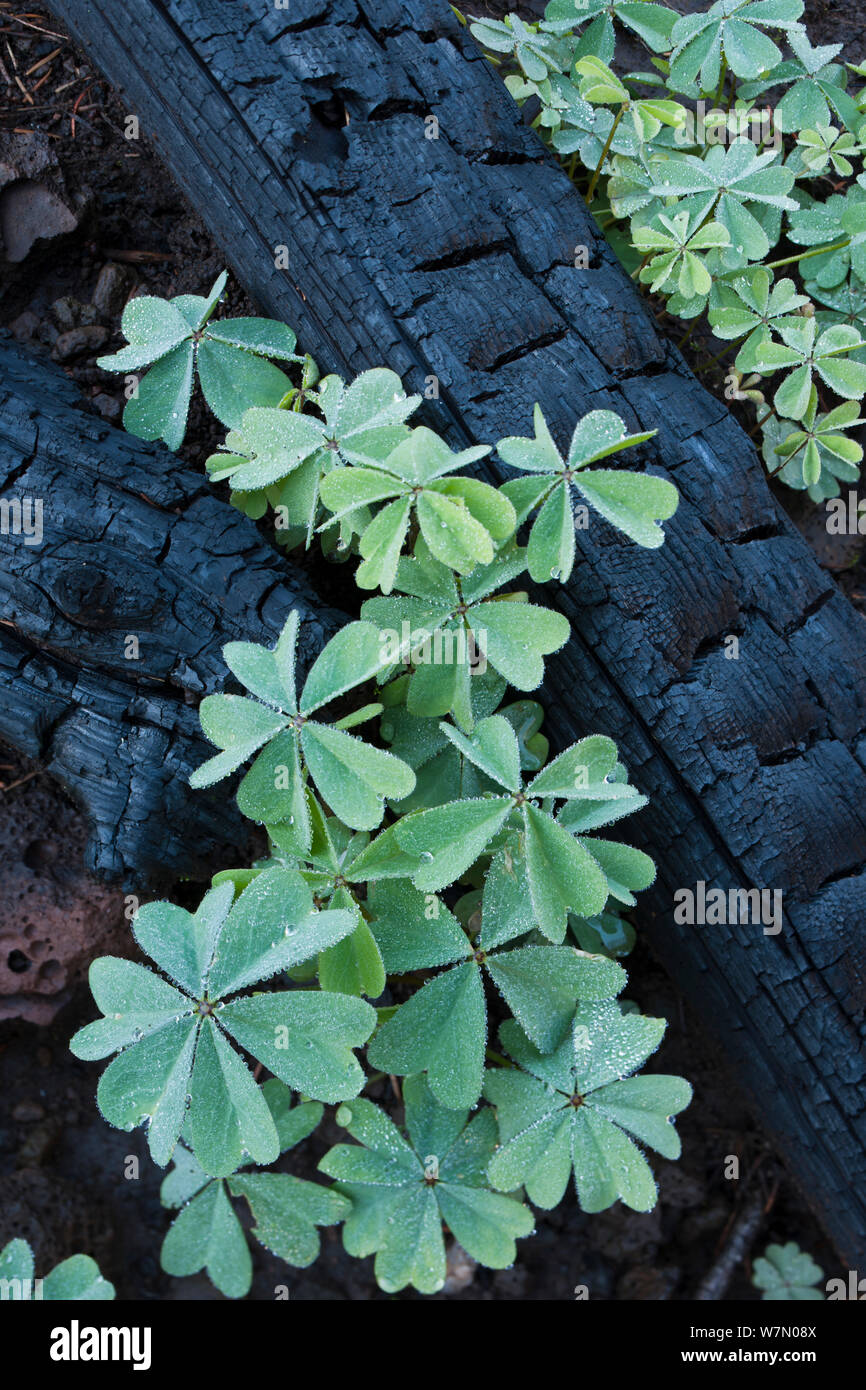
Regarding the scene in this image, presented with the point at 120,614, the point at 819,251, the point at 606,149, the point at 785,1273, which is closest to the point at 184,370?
the point at 120,614

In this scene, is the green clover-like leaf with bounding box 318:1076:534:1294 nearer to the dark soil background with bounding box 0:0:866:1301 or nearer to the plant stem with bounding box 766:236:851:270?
the dark soil background with bounding box 0:0:866:1301

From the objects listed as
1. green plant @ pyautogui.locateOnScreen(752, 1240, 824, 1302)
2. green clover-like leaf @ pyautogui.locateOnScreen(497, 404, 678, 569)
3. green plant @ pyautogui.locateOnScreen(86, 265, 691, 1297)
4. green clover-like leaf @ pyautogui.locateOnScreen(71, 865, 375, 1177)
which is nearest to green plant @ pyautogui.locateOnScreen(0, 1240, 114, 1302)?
green plant @ pyautogui.locateOnScreen(86, 265, 691, 1297)

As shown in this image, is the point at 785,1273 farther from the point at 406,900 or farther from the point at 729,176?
the point at 729,176

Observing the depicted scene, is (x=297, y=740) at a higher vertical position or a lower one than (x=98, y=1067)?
higher

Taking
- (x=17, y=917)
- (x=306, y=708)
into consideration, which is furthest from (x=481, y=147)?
(x=17, y=917)

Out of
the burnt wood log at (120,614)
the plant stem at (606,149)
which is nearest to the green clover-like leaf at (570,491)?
the burnt wood log at (120,614)

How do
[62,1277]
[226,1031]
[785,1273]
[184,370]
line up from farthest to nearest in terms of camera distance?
1. [785,1273]
2. [184,370]
3. [62,1277]
4. [226,1031]
